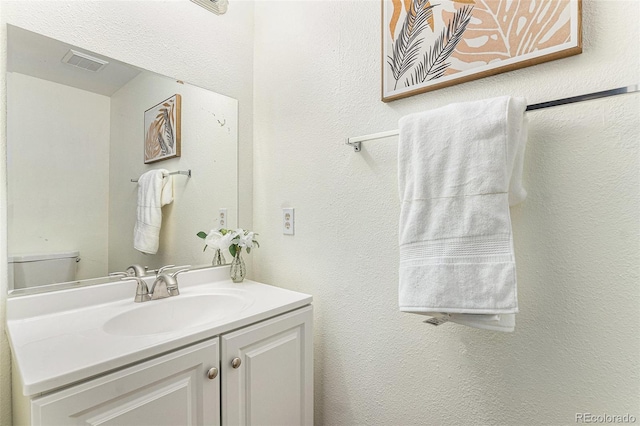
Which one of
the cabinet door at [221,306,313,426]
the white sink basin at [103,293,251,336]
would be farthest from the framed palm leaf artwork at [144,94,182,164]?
the cabinet door at [221,306,313,426]

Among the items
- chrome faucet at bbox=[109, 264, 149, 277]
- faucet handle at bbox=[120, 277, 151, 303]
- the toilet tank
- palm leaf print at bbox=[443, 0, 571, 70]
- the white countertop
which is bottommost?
the white countertop

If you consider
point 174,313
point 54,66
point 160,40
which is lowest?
point 174,313

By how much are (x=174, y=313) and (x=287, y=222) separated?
0.57m

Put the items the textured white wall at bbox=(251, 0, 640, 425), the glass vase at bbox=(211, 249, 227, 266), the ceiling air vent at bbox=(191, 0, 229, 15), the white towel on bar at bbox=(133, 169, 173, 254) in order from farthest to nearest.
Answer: the glass vase at bbox=(211, 249, 227, 266)
the white towel on bar at bbox=(133, 169, 173, 254)
the ceiling air vent at bbox=(191, 0, 229, 15)
the textured white wall at bbox=(251, 0, 640, 425)

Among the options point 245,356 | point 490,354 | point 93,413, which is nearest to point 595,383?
point 490,354

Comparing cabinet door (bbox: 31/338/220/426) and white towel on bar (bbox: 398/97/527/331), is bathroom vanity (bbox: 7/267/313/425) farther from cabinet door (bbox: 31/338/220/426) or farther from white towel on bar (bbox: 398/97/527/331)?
white towel on bar (bbox: 398/97/527/331)

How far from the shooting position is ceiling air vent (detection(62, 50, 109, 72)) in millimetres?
1028


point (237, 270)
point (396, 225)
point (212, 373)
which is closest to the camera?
point (212, 373)

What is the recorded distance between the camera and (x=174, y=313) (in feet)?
3.68

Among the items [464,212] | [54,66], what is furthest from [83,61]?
[464,212]

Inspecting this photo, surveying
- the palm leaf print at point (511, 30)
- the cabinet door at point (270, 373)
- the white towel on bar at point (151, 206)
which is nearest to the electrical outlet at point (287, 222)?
the cabinet door at point (270, 373)

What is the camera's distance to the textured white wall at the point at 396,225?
28.4 inches

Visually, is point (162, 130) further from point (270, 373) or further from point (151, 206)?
point (270, 373)

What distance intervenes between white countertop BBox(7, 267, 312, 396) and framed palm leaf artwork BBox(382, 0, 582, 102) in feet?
2.86
